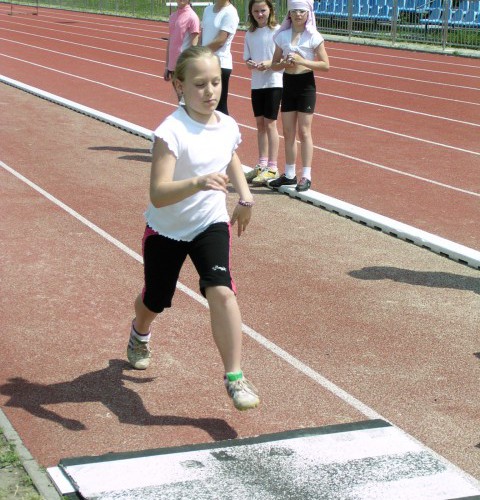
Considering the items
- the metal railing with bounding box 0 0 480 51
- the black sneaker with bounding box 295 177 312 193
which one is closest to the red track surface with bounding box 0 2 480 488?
the black sneaker with bounding box 295 177 312 193

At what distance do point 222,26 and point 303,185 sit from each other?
6.11 feet

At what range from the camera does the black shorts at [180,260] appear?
486 cm

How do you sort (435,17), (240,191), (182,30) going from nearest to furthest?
(240,191) → (182,30) → (435,17)

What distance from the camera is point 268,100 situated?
10.5m

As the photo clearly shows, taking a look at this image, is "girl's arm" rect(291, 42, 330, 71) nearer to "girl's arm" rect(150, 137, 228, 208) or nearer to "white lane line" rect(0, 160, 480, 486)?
"white lane line" rect(0, 160, 480, 486)

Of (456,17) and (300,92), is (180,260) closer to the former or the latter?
(300,92)

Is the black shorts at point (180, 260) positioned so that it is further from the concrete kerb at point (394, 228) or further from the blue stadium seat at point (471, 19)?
the blue stadium seat at point (471, 19)

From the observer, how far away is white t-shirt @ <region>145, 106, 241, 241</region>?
15.8 feet

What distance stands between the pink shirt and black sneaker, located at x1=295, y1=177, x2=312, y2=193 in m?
2.18

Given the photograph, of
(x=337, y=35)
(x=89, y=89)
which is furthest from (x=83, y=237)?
(x=337, y=35)

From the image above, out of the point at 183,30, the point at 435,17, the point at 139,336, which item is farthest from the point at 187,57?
the point at 435,17

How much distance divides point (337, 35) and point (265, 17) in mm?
22663

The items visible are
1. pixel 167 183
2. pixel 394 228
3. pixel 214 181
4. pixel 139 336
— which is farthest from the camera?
pixel 394 228

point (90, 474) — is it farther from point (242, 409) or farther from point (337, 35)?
point (337, 35)
